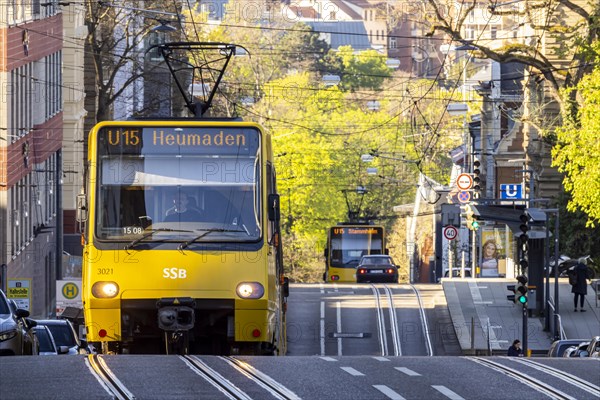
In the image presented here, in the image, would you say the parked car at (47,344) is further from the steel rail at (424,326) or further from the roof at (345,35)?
the roof at (345,35)

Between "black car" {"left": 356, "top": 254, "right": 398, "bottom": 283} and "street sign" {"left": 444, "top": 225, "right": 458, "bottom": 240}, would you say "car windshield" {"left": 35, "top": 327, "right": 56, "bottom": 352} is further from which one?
"street sign" {"left": 444, "top": 225, "right": 458, "bottom": 240}

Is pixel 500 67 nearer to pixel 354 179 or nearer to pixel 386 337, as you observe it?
pixel 354 179

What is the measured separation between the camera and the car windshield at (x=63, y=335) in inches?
1169

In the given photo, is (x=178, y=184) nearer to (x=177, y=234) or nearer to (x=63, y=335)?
(x=177, y=234)

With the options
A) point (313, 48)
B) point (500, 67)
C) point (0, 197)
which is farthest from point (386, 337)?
point (313, 48)

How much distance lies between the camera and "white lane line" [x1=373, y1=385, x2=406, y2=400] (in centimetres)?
1478

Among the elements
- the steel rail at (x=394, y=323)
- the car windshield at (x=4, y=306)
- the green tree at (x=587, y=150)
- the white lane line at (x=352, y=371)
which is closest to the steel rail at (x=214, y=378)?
the white lane line at (x=352, y=371)

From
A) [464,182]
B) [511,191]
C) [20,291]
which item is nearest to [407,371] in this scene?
[20,291]

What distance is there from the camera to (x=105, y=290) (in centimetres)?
2131

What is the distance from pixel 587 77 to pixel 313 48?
8846cm

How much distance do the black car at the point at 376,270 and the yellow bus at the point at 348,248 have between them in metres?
3.42

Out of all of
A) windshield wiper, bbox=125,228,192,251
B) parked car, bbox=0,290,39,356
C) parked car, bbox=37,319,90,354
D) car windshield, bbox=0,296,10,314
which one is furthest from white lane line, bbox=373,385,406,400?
parked car, bbox=37,319,90,354

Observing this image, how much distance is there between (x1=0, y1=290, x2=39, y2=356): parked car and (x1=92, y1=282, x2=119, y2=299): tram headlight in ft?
3.75

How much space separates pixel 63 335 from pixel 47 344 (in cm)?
216
